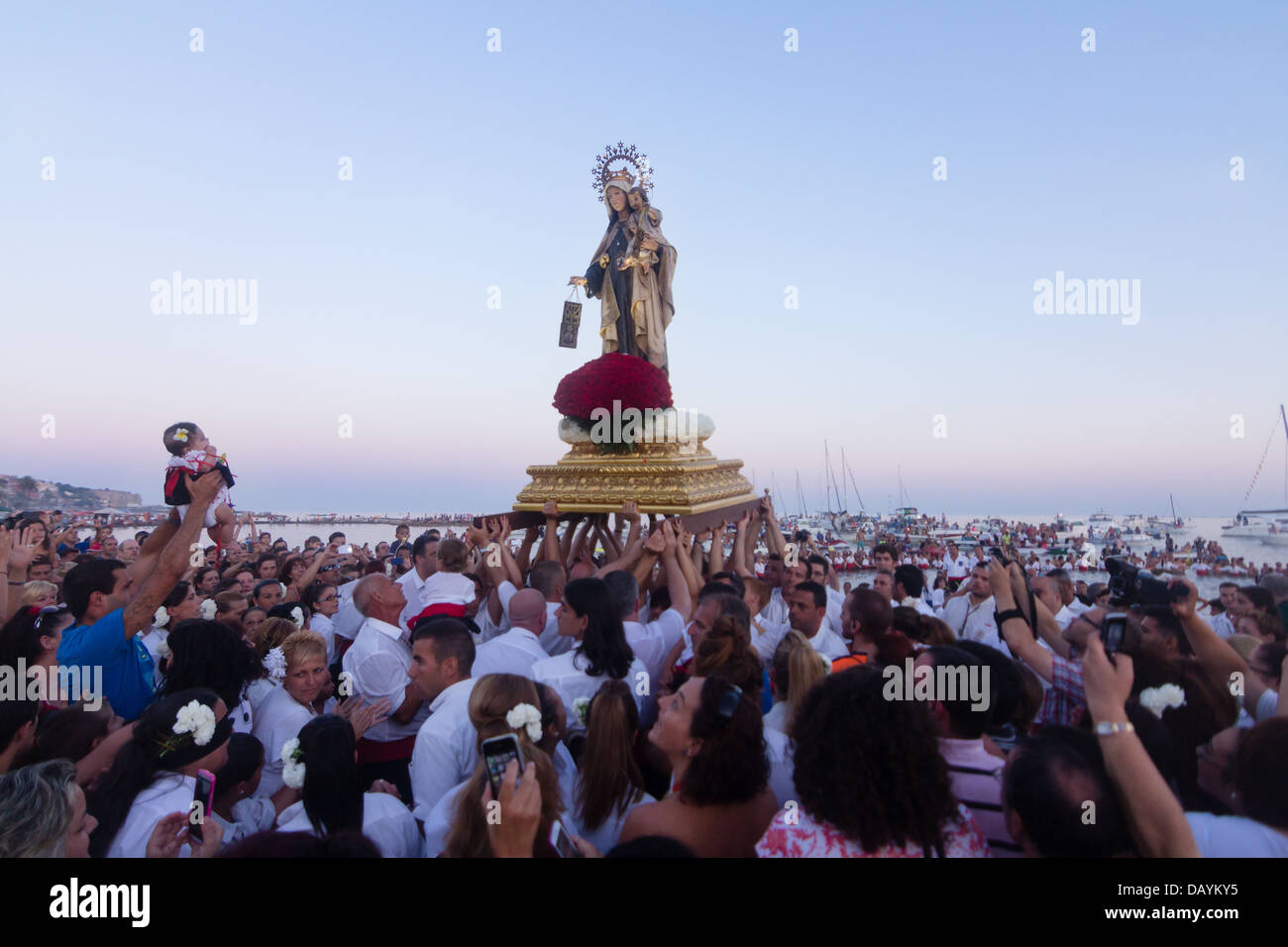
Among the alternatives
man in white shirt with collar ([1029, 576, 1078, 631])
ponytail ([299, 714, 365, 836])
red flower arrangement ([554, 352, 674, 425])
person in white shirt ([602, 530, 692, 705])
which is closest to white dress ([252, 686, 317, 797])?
ponytail ([299, 714, 365, 836])

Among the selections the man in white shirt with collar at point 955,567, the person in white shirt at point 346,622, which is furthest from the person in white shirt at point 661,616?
the man in white shirt with collar at point 955,567

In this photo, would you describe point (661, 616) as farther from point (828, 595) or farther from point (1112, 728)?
point (1112, 728)

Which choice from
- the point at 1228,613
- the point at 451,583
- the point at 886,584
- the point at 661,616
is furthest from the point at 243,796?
the point at 1228,613

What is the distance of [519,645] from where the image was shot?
4.36m

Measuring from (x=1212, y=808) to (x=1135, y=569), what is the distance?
171cm

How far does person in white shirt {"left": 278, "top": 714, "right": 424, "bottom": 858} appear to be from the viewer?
2.70 meters

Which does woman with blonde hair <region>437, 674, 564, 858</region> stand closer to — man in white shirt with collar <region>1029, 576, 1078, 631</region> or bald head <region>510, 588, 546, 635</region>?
bald head <region>510, 588, 546, 635</region>

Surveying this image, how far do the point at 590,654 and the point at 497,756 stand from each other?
4.94ft

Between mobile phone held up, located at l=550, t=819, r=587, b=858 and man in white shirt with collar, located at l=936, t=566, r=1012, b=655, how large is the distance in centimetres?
471

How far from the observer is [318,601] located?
618cm

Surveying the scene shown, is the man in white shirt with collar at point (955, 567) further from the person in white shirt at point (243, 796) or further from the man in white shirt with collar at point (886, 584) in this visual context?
the person in white shirt at point (243, 796)

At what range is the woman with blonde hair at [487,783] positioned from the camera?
2.38m

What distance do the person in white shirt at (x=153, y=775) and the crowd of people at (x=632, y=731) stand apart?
11 mm
